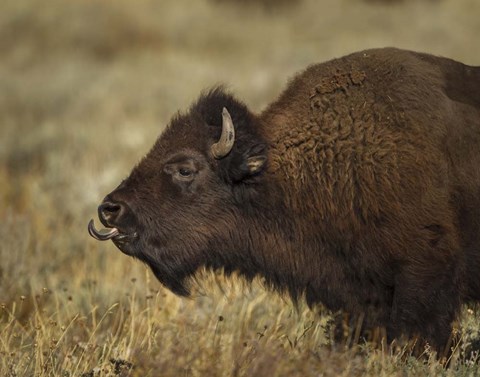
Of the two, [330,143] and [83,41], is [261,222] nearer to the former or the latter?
[330,143]

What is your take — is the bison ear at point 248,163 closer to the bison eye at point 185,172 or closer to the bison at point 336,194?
the bison at point 336,194

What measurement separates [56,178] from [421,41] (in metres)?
11.9

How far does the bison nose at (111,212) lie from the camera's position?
5.45 m

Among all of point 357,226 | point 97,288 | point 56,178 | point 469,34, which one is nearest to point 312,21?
point 469,34

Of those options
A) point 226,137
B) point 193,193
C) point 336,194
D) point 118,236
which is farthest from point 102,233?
point 336,194

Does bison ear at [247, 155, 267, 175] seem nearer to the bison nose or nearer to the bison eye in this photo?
the bison eye

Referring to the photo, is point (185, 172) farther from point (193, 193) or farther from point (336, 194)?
point (336, 194)

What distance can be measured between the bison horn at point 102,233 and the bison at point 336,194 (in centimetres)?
1

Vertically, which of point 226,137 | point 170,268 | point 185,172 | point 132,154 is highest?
point 132,154

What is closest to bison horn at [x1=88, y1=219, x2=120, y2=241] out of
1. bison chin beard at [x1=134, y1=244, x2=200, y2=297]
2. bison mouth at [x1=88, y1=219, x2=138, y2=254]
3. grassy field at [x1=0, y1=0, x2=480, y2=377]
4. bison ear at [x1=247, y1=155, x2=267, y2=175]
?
bison mouth at [x1=88, y1=219, x2=138, y2=254]

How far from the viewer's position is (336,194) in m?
→ 5.43

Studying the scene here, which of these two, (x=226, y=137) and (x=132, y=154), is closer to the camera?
(x=226, y=137)

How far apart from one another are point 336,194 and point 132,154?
8583 mm

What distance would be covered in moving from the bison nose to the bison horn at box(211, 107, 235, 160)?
0.64 metres
